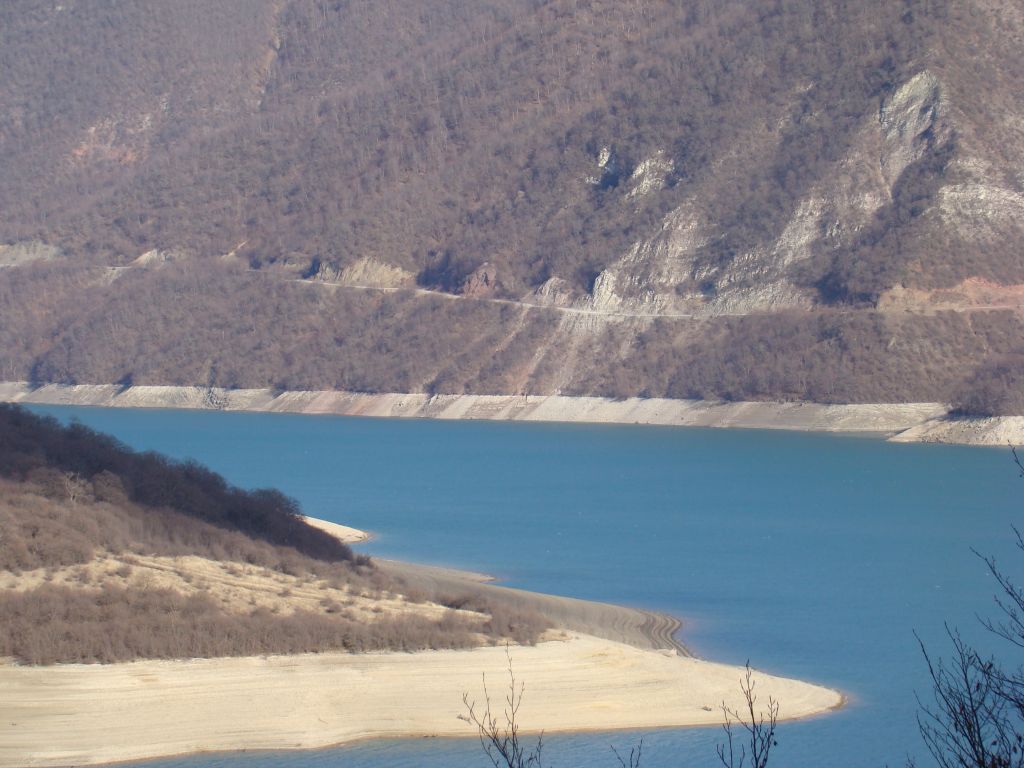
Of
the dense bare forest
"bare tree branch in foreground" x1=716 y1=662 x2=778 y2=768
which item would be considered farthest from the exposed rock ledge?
"bare tree branch in foreground" x1=716 y1=662 x2=778 y2=768

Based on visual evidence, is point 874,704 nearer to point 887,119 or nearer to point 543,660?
point 543,660

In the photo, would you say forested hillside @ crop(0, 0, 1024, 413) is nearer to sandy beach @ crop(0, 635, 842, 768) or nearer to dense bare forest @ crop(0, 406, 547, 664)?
dense bare forest @ crop(0, 406, 547, 664)

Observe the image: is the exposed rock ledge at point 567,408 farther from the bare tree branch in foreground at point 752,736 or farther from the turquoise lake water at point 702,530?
the bare tree branch in foreground at point 752,736

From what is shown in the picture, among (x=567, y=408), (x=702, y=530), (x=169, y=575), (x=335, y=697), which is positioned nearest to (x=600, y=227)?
(x=567, y=408)

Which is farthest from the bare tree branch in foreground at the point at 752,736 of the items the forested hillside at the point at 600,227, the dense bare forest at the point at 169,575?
the forested hillside at the point at 600,227

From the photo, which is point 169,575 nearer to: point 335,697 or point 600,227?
point 335,697

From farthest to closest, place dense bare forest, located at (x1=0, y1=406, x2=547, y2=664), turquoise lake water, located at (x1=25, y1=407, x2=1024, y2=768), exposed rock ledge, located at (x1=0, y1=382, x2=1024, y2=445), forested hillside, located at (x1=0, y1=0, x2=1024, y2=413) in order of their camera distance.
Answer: forested hillside, located at (x1=0, y1=0, x2=1024, y2=413)
exposed rock ledge, located at (x1=0, y1=382, x2=1024, y2=445)
dense bare forest, located at (x1=0, y1=406, x2=547, y2=664)
turquoise lake water, located at (x1=25, y1=407, x2=1024, y2=768)
